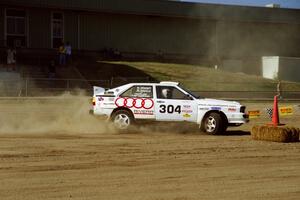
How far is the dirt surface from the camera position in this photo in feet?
27.9

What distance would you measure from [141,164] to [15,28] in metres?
29.7

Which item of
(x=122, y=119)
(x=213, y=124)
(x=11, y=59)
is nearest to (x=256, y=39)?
(x=11, y=59)

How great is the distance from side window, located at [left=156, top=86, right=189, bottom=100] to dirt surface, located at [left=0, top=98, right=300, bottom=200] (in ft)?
2.89

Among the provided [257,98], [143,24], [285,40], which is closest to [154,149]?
[257,98]

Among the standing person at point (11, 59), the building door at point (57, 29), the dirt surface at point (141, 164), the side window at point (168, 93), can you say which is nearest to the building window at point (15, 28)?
the building door at point (57, 29)

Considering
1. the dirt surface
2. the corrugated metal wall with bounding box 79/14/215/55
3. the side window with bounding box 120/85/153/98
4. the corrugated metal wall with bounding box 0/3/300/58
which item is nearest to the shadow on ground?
the dirt surface

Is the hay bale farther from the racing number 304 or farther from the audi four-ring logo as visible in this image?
the audi four-ring logo

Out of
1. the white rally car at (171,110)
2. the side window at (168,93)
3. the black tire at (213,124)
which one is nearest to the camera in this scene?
the black tire at (213,124)

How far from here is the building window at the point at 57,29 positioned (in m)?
39.7

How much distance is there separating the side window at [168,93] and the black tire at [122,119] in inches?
37.7

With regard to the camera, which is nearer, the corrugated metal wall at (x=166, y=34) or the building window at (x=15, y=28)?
the building window at (x=15, y=28)

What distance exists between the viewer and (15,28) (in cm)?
3847

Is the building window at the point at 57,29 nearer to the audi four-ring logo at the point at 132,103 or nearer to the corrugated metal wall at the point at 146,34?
the corrugated metal wall at the point at 146,34

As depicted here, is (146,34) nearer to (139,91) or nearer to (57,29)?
(57,29)
